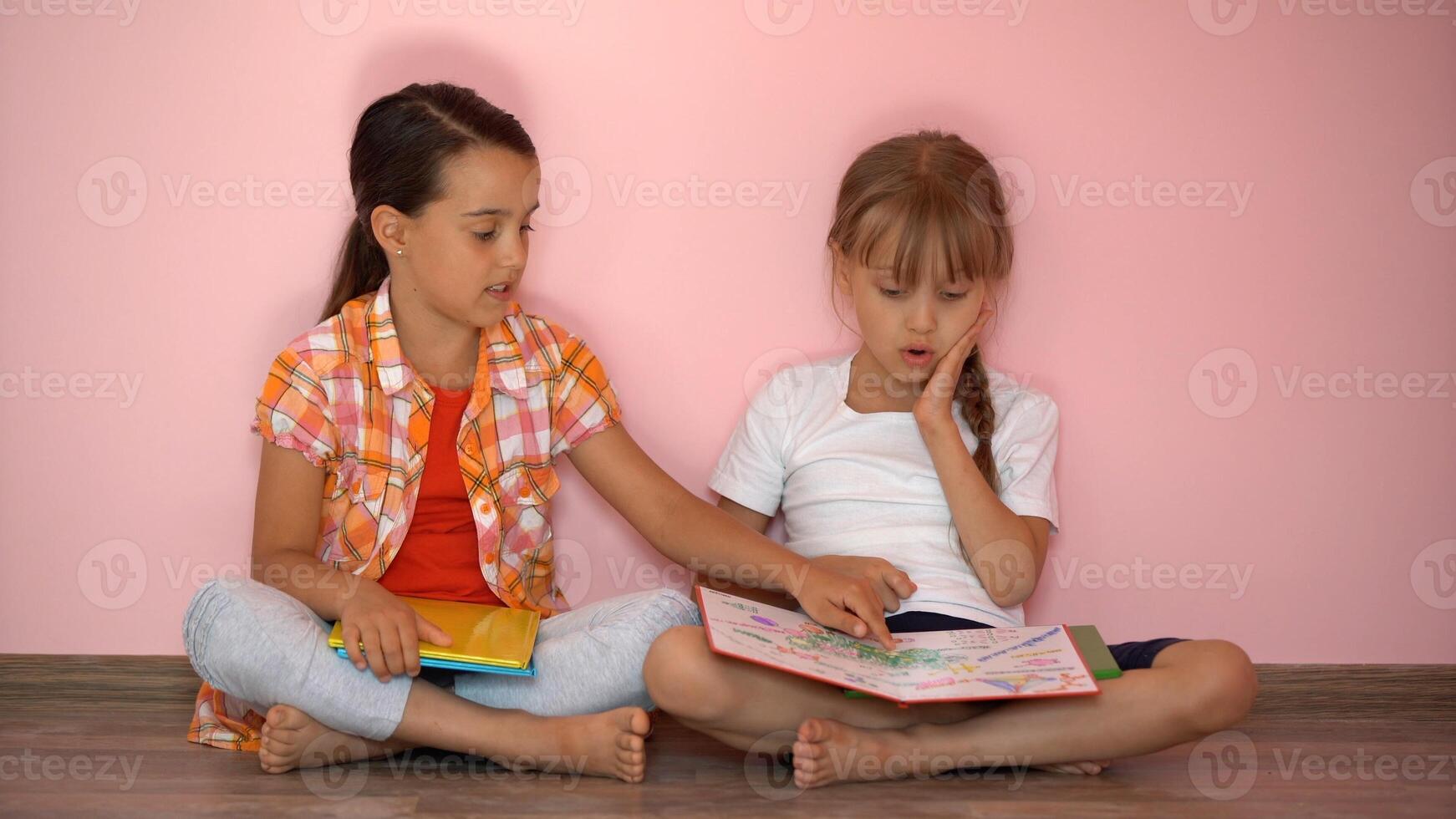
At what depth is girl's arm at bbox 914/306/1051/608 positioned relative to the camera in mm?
1474

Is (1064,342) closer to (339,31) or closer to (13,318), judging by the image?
(339,31)

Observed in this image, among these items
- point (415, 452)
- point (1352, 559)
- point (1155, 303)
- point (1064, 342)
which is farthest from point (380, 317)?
point (1352, 559)

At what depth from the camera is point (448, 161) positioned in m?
1.42

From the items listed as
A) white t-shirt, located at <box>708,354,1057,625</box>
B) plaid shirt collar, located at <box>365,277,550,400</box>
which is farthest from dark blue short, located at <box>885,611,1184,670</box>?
plaid shirt collar, located at <box>365,277,550,400</box>

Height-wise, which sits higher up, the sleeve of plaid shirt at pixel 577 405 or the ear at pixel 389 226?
the ear at pixel 389 226

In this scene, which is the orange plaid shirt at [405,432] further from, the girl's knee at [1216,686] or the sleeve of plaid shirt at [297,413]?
the girl's knee at [1216,686]

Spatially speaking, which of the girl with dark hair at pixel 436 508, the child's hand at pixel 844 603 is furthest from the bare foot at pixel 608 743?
the child's hand at pixel 844 603

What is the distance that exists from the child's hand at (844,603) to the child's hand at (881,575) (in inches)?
1.2

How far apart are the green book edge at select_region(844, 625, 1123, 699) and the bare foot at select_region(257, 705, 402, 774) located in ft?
1.67

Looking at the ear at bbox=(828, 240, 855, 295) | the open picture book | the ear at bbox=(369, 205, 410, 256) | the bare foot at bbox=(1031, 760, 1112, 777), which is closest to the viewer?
the open picture book

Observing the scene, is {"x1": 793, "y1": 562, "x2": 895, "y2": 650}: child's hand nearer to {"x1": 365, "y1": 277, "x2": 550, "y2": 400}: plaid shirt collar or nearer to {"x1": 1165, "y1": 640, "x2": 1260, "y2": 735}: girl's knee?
{"x1": 1165, "y1": 640, "x2": 1260, "y2": 735}: girl's knee

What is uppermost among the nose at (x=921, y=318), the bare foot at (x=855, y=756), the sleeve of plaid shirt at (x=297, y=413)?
the nose at (x=921, y=318)

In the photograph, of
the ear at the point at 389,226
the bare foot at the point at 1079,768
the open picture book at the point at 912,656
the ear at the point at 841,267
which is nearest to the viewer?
the open picture book at the point at 912,656

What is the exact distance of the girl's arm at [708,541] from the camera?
1359 mm
